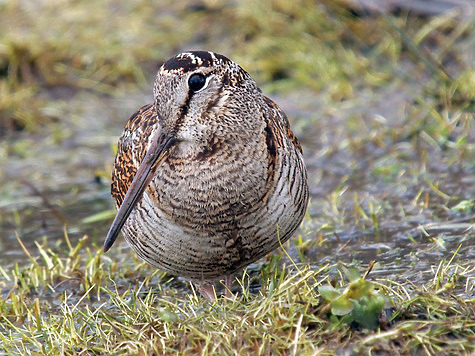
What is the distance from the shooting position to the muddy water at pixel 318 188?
432 centimetres

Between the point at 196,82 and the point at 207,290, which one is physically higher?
the point at 196,82

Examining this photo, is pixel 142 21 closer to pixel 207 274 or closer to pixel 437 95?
pixel 437 95

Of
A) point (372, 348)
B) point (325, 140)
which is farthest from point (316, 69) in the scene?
point (372, 348)

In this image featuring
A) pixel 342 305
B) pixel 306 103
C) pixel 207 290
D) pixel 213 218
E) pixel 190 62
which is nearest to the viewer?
pixel 342 305

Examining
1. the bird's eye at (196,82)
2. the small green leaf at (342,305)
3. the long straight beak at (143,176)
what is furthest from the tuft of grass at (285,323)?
the bird's eye at (196,82)

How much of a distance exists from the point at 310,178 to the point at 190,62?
230 cm

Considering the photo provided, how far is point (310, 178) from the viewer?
5531mm

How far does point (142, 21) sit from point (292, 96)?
6.19 feet

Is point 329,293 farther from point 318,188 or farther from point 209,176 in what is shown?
point 318,188

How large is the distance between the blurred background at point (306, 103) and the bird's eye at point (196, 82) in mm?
1288

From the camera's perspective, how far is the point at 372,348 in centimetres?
303

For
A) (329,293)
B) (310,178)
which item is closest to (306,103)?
(310,178)

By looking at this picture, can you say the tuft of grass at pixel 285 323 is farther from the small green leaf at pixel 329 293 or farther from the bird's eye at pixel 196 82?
the bird's eye at pixel 196 82

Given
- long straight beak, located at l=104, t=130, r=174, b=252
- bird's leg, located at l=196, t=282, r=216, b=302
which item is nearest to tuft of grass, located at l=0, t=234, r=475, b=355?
bird's leg, located at l=196, t=282, r=216, b=302
